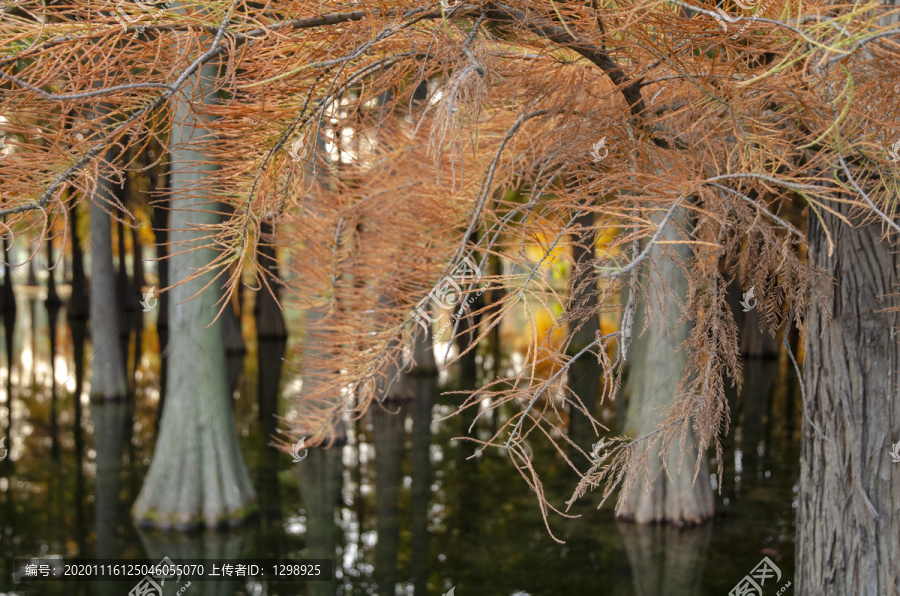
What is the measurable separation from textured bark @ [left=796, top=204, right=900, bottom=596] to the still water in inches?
80.9

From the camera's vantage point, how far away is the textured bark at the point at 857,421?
3.63 metres

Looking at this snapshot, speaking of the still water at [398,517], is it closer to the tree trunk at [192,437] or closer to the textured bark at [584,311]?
the tree trunk at [192,437]

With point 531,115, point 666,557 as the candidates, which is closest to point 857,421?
point 531,115

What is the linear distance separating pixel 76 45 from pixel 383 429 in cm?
900

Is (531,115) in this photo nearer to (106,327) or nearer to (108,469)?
(108,469)

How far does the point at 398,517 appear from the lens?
7.29 meters

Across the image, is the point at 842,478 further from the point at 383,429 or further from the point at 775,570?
the point at 383,429

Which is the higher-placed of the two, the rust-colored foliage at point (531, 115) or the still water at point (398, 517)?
the rust-colored foliage at point (531, 115)

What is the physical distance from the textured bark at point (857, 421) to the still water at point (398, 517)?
2.06 metres

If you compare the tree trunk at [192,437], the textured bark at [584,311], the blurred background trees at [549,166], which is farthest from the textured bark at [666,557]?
the tree trunk at [192,437]

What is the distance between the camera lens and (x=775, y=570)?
5898 mm

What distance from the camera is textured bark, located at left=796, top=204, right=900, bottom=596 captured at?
3.63 meters

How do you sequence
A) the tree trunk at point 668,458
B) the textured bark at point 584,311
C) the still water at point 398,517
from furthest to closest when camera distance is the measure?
the tree trunk at point 668,458 < the still water at point 398,517 < the textured bark at point 584,311

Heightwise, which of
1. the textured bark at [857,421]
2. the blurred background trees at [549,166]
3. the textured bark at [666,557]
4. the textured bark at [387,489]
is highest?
the blurred background trees at [549,166]
